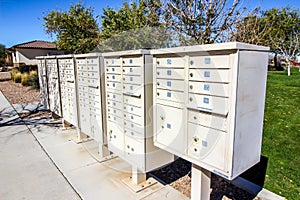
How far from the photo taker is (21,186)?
279 cm

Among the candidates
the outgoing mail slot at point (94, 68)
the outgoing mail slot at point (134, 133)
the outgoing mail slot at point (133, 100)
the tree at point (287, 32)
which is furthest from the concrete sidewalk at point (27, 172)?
the tree at point (287, 32)

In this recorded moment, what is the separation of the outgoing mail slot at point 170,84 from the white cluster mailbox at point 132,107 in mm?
234

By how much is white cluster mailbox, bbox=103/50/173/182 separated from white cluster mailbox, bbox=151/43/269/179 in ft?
1.00

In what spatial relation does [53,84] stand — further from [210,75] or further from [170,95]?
[210,75]

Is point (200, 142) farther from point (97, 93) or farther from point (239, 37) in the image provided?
point (239, 37)

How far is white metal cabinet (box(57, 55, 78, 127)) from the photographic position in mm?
4137

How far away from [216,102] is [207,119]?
18 centimetres

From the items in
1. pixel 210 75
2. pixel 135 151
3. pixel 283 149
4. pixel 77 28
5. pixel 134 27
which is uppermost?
pixel 77 28

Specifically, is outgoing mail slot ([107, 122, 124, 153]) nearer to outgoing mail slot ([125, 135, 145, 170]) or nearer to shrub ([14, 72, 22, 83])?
outgoing mail slot ([125, 135, 145, 170])

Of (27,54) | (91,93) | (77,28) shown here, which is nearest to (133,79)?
(91,93)

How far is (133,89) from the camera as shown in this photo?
2.53 m

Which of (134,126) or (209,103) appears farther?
(134,126)

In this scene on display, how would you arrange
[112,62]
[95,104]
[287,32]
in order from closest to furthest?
[112,62] < [95,104] < [287,32]

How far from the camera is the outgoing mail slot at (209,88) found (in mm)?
1584
